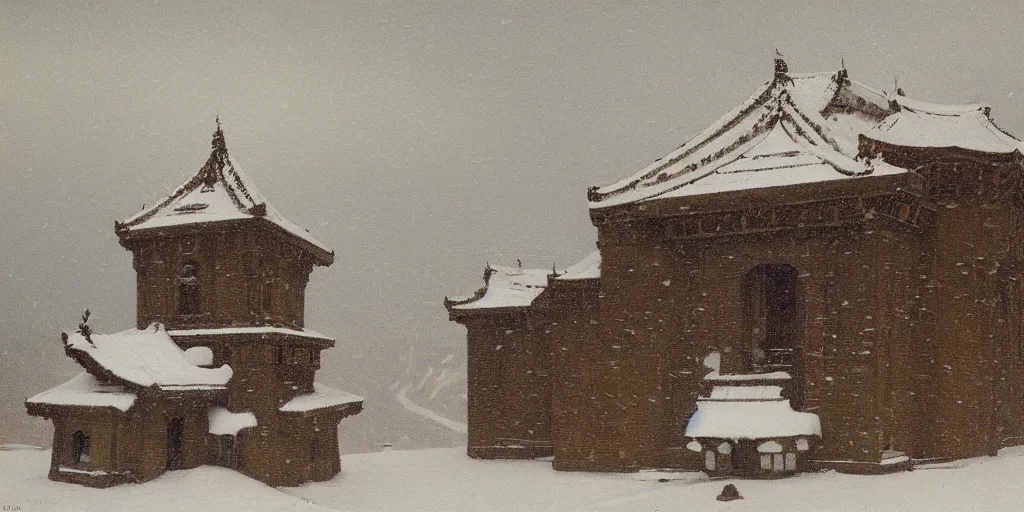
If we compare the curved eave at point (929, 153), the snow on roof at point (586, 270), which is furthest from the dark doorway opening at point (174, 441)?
the curved eave at point (929, 153)

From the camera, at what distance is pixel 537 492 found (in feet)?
73.6

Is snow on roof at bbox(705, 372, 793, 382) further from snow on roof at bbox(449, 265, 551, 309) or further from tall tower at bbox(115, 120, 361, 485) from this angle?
tall tower at bbox(115, 120, 361, 485)

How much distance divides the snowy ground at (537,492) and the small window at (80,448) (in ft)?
2.59

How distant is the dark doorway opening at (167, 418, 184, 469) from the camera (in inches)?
949

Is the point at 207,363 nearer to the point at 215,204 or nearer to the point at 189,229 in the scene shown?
the point at 189,229

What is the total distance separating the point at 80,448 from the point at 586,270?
42.8 ft

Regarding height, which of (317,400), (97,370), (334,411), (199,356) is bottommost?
(334,411)

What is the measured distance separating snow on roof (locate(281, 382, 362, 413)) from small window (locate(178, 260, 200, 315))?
3663 mm

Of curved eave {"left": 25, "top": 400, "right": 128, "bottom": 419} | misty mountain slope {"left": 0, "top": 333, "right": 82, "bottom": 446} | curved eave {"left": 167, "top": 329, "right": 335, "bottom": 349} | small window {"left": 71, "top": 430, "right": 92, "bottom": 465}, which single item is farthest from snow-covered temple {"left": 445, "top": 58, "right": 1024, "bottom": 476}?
misty mountain slope {"left": 0, "top": 333, "right": 82, "bottom": 446}

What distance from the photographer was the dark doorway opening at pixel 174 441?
24112 millimetres

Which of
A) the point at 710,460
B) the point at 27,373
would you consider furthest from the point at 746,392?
the point at 27,373

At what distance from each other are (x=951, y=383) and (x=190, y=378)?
17899 millimetres

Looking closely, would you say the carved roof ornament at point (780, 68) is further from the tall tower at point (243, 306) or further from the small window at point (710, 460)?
the tall tower at point (243, 306)

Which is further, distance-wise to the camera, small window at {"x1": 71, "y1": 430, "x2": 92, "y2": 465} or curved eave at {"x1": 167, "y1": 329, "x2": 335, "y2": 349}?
curved eave at {"x1": 167, "y1": 329, "x2": 335, "y2": 349}
